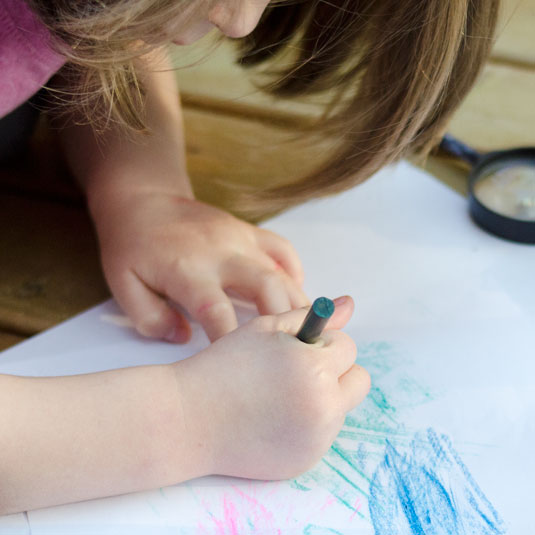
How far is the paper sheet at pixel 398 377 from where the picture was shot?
0.46 m

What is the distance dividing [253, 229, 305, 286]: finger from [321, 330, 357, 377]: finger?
4.8 inches

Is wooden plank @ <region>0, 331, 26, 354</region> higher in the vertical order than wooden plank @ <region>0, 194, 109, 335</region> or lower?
lower

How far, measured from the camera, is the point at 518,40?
104cm

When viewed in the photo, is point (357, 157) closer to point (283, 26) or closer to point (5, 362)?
point (283, 26)

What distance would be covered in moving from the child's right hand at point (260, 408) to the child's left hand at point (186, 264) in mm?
89

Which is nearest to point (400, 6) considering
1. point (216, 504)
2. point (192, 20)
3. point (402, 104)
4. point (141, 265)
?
point (402, 104)

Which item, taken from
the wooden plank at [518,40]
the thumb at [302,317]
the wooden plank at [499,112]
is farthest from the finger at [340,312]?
the wooden plank at [518,40]

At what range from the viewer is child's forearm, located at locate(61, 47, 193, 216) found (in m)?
0.66

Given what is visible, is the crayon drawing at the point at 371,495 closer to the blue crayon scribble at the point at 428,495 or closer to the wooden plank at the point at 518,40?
the blue crayon scribble at the point at 428,495

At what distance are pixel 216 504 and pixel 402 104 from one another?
0.36 meters

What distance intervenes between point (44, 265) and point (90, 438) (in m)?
0.26

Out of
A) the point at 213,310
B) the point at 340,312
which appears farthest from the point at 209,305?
the point at 340,312

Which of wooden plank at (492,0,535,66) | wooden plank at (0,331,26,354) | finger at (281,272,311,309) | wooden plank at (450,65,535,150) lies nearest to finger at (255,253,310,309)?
finger at (281,272,311,309)

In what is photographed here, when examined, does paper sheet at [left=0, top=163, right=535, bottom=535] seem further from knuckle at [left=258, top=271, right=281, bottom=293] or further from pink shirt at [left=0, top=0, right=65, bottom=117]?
pink shirt at [left=0, top=0, right=65, bottom=117]
